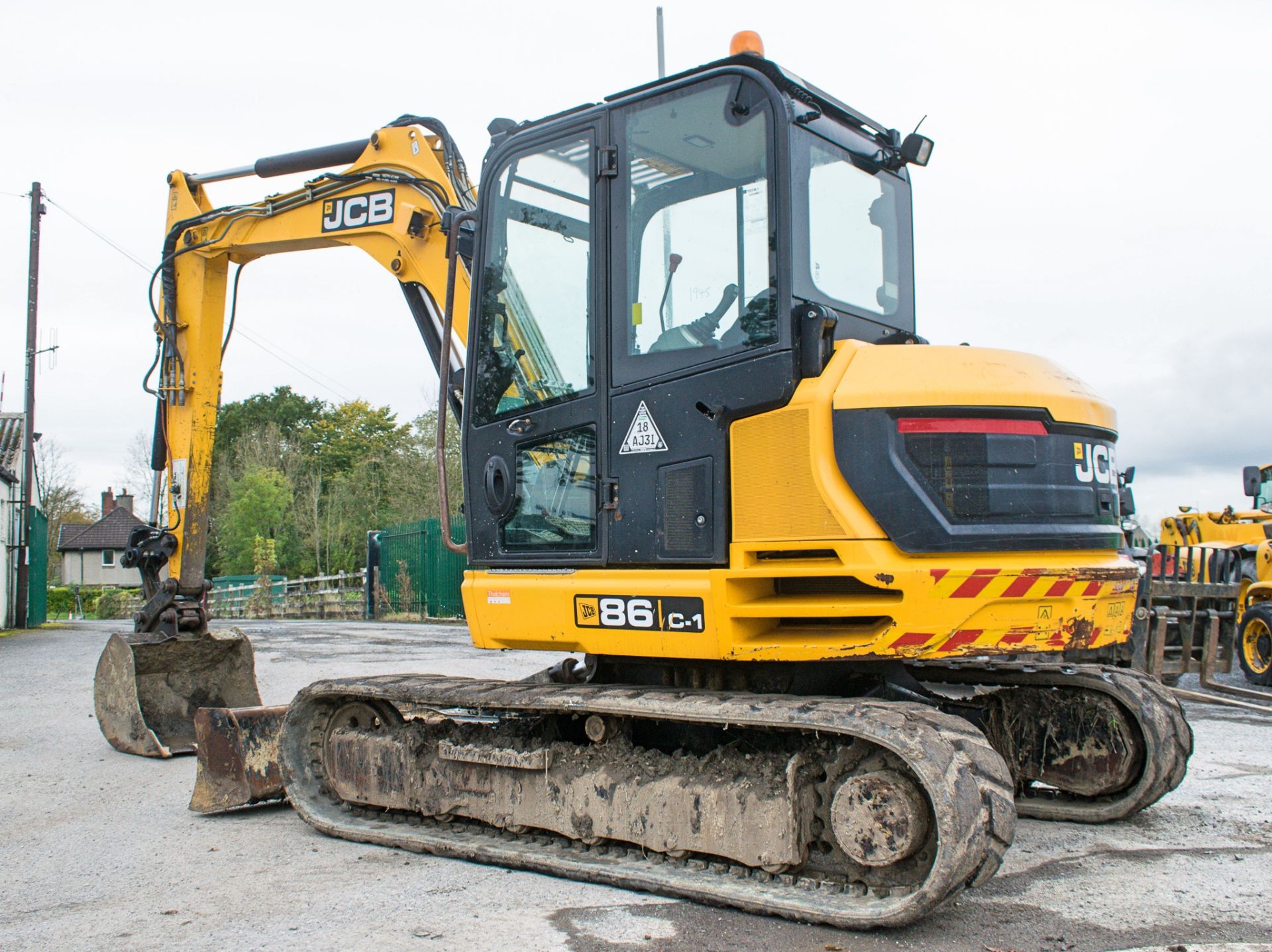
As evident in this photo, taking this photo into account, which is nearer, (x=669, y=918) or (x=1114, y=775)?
(x=669, y=918)

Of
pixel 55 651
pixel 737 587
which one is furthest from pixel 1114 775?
pixel 55 651

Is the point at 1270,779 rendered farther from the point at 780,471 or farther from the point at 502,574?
the point at 502,574

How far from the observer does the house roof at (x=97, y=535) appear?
219ft

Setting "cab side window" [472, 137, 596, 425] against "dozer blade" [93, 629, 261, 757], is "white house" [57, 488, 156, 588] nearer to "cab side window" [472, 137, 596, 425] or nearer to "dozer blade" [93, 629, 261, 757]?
"dozer blade" [93, 629, 261, 757]

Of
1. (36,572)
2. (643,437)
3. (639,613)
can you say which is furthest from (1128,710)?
(36,572)

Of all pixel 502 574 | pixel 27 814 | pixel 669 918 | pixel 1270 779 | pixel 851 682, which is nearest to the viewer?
pixel 669 918

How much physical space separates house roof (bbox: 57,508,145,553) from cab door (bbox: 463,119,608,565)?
66.7 metres

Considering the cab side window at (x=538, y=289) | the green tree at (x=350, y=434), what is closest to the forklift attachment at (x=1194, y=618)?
the cab side window at (x=538, y=289)

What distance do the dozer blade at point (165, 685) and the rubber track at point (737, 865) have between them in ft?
8.43

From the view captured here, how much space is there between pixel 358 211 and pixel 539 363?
2671 mm

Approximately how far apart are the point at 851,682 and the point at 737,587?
0.80m

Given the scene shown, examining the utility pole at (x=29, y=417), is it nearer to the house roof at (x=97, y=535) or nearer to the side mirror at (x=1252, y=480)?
the side mirror at (x=1252, y=480)

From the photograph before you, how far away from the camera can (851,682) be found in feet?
15.7

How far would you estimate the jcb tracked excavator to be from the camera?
4.08 metres
